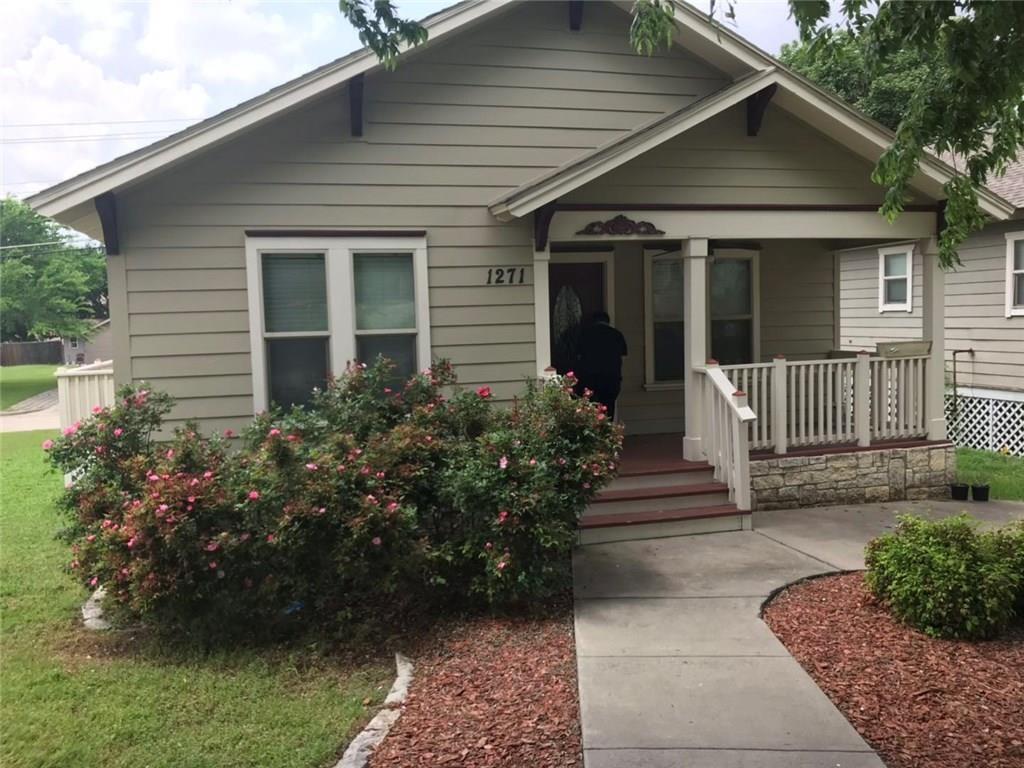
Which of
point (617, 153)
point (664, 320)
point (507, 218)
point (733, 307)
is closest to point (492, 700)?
point (507, 218)

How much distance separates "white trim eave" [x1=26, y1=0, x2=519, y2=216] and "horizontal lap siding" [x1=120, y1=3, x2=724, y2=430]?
0.37 metres

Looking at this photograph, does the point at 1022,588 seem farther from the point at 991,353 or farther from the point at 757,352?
the point at 991,353

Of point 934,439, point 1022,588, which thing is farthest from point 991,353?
point 1022,588

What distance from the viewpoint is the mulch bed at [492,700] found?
3.41m

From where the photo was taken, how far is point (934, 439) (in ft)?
27.9

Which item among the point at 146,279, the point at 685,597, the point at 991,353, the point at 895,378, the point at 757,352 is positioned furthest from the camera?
the point at 991,353

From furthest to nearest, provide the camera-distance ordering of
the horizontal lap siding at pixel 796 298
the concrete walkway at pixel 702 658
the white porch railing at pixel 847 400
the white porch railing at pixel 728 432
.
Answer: the horizontal lap siding at pixel 796 298 < the white porch railing at pixel 847 400 < the white porch railing at pixel 728 432 < the concrete walkway at pixel 702 658

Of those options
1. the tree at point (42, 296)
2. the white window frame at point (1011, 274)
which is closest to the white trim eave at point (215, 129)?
the white window frame at point (1011, 274)

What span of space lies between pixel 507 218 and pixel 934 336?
482 centimetres

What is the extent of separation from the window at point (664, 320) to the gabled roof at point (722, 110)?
2.31 m

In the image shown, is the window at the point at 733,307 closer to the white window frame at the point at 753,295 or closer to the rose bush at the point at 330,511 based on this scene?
the white window frame at the point at 753,295

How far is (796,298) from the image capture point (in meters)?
9.92

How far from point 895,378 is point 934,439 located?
2.79 ft

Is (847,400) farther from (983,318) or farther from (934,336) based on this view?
(983,318)
